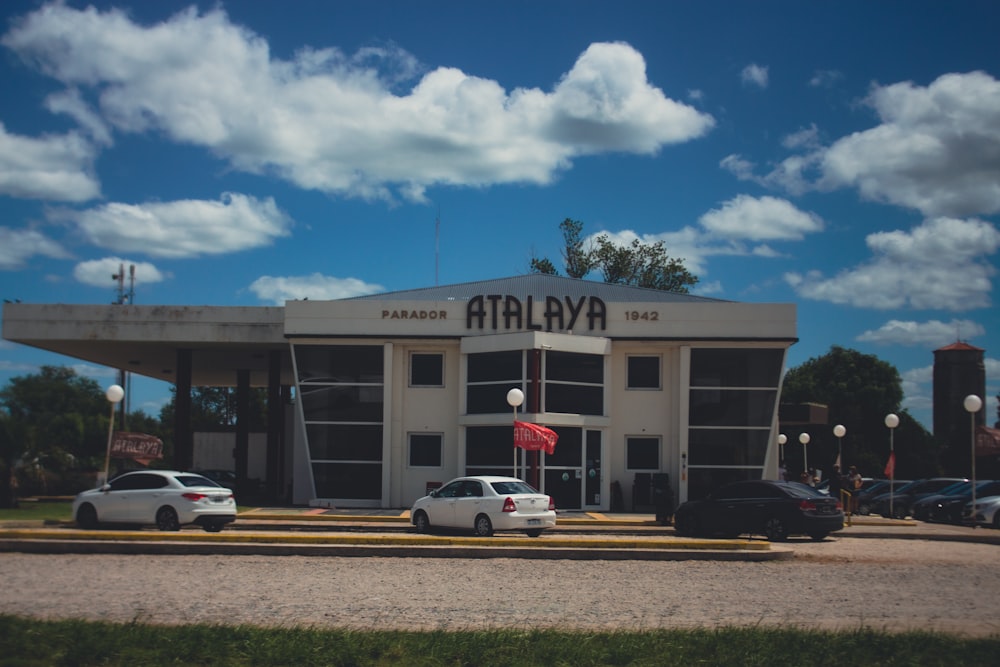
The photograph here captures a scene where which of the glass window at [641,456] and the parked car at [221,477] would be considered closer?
the glass window at [641,456]

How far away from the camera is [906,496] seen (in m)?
38.1

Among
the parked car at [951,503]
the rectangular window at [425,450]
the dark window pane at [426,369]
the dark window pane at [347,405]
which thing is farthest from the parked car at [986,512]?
the dark window pane at [347,405]

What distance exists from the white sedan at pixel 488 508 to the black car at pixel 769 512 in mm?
4021

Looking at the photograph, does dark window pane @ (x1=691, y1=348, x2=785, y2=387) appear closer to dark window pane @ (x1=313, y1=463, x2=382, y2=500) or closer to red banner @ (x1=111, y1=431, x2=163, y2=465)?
dark window pane @ (x1=313, y1=463, x2=382, y2=500)

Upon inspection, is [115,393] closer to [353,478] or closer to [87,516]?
[87,516]

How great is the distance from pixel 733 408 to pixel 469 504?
46.2 ft

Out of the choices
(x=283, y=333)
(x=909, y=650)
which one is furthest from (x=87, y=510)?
(x=909, y=650)

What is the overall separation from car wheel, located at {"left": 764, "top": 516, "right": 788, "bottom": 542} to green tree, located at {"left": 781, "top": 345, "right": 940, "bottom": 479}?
47716mm

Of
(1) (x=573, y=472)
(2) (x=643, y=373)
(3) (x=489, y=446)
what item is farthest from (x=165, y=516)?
(2) (x=643, y=373)

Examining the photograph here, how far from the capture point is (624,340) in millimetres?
34219

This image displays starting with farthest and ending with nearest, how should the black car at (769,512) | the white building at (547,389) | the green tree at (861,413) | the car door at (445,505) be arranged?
the green tree at (861,413)
the white building at (547,389)
the car door at (445,505)
the black car at (769,512)

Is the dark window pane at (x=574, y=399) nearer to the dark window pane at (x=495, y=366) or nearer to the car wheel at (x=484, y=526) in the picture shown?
the dark window pane at (x=495, y=366)

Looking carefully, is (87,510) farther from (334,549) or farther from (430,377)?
(430,377)

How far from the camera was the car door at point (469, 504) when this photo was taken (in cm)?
2302
